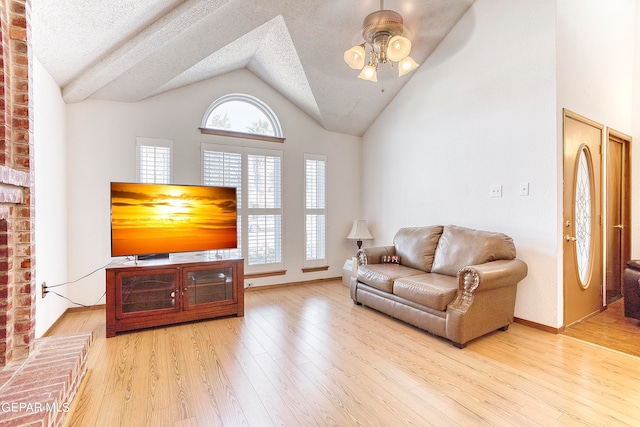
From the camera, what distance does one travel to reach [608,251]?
3.65 m

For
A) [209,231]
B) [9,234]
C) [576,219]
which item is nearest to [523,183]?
[576,219]

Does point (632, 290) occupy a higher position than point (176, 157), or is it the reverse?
point (176, 157)

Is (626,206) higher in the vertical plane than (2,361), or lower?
higher

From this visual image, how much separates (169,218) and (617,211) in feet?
17.4

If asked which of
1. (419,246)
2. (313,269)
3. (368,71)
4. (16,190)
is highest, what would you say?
(368,71)

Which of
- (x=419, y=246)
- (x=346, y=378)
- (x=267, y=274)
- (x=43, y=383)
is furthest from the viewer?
(x=267, y=274)

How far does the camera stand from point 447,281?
9.55 feet

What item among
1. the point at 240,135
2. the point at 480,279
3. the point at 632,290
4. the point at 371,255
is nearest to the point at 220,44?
the point at 240,135

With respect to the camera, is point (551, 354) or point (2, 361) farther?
point (551, 354)

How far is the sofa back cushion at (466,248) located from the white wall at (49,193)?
3818 mm

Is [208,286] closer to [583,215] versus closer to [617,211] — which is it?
[583,215]

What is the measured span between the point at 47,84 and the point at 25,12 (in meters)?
1.25

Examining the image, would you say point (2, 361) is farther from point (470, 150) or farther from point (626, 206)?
point (626, 206)

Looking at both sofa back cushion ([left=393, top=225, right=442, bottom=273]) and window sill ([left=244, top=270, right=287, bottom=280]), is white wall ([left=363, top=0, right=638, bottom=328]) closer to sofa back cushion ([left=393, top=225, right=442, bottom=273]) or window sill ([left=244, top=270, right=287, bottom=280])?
sofa back cushion ([left=393, top=225, right=442, bottom=273])
